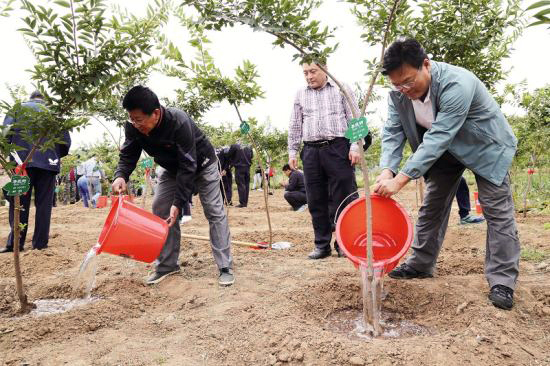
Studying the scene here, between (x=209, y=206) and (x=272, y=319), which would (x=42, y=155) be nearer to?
(x=209, y=206)

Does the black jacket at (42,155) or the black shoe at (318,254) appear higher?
the black jacket at (42,155)

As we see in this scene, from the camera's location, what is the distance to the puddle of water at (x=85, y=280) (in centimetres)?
304

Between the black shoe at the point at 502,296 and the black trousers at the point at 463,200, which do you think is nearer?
the black shoe at the point at 502,296

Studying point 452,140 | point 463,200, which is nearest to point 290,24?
point 452,140

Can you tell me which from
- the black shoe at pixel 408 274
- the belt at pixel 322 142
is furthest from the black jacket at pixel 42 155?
the black shoe at pixel 408 274

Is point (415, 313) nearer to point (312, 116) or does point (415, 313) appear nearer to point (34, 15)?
point (312, 116)

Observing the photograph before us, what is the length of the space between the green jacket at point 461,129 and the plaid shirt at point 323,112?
3.38ft

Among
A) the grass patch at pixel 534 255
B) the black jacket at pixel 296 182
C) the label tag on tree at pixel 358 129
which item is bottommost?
the grass patch at pixel 534 255

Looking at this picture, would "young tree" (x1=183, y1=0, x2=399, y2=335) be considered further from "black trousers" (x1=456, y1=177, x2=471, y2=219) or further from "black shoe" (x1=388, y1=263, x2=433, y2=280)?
"black trousers" (x1=456, y1=177, x2=471, y2=219)

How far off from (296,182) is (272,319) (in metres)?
A: 6.05

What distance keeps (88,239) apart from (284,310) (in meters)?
3.87

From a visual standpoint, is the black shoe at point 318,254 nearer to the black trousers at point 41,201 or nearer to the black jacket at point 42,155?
the black jacket at point 42,155

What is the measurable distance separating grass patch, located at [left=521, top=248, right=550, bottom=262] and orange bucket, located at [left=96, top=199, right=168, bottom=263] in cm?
285

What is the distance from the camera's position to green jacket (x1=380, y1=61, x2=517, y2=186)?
86.2 inches
